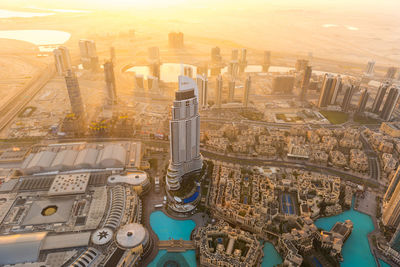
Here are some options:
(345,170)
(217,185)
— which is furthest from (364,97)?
(217,185)

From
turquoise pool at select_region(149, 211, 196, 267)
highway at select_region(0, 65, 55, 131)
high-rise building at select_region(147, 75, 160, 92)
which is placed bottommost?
turquoise pool at select_region(149, 211, 196, 267)

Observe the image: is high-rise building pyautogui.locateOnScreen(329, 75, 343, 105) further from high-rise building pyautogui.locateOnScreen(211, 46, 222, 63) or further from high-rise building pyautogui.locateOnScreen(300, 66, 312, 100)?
high-rise building pyautogui.locateOnScreen(211, 46, 222, 63)

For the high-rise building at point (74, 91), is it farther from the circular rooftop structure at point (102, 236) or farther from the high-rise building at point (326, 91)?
the high-rise building at point (326, 91)

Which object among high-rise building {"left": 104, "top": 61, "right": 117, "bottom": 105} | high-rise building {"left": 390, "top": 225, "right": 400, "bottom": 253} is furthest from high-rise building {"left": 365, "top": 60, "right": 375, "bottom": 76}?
high-rise building {"left": 104, "top": 61, "right": 117, "bottom": 105}

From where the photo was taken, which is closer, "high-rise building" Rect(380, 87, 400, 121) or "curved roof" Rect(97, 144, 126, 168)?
"curved roof" Rect(97, 144, 126, 168)

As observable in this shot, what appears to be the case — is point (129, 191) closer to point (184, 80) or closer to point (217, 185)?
point (217, 185)

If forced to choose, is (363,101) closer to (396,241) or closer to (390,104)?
(390,104)
